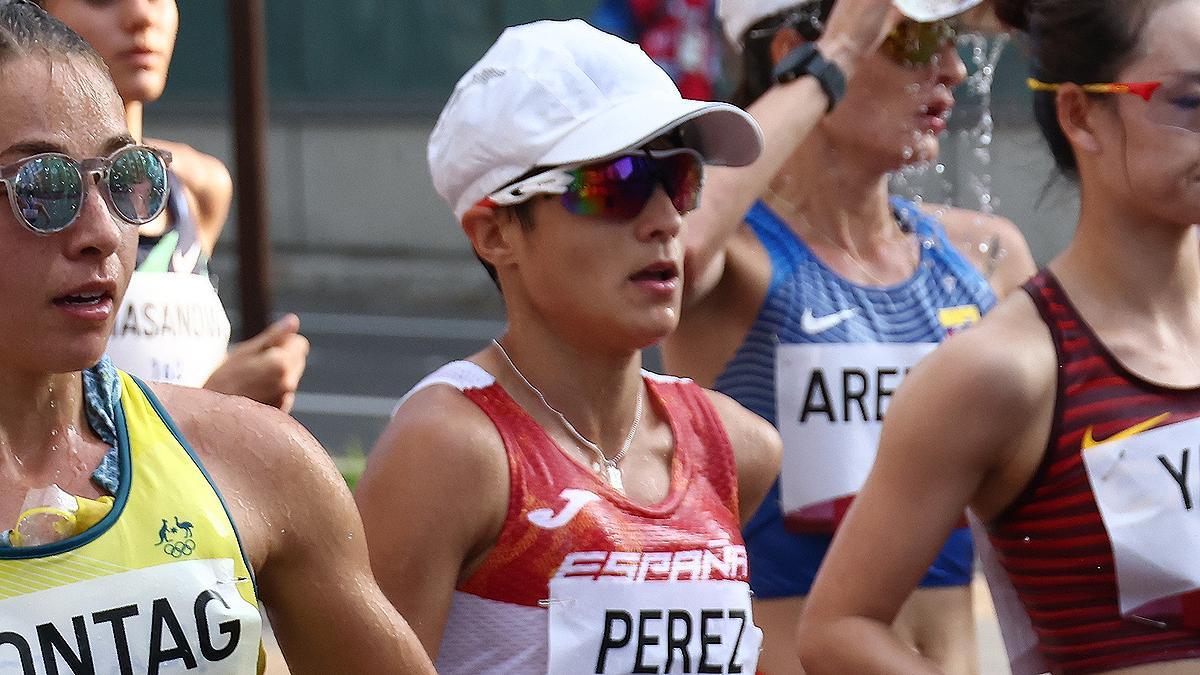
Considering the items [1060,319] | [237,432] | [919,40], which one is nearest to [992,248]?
[919,40]

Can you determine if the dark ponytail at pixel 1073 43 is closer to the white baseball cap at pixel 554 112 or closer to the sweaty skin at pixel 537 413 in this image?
the white baseball cap at pixel 554 112

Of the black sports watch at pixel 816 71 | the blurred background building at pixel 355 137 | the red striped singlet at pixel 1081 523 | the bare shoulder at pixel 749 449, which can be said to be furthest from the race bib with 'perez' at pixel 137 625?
the blurred background building at pixel 355 137

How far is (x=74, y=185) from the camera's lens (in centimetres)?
221

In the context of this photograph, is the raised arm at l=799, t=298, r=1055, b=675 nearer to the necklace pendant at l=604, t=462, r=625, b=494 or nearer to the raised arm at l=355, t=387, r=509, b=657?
the necklace pendant at l=604, t=462, r=625, b=494

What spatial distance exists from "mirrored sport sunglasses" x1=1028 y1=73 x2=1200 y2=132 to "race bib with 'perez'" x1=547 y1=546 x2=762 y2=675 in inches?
42.8

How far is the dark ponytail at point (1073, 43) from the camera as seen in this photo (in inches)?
131

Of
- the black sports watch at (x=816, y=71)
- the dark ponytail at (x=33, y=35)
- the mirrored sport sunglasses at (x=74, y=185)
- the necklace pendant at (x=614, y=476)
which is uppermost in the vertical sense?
the dark ponytail at (x=33, y=35)

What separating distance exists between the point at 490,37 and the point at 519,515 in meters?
17.2

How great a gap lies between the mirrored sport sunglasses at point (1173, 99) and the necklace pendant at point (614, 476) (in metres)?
1.06

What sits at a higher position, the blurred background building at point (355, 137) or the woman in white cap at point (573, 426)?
the woman in white cap at point (573, 426)

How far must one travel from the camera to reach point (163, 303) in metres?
4.06

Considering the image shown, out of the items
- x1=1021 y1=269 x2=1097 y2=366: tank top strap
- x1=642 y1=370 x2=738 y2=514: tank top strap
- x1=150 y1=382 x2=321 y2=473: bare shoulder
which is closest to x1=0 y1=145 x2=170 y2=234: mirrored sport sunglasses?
x1=150 y1=382 x2=321 y2=473: bare shoulder

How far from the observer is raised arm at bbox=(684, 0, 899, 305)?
405cm

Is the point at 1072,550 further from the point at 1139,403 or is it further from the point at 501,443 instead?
the point at 501,443
